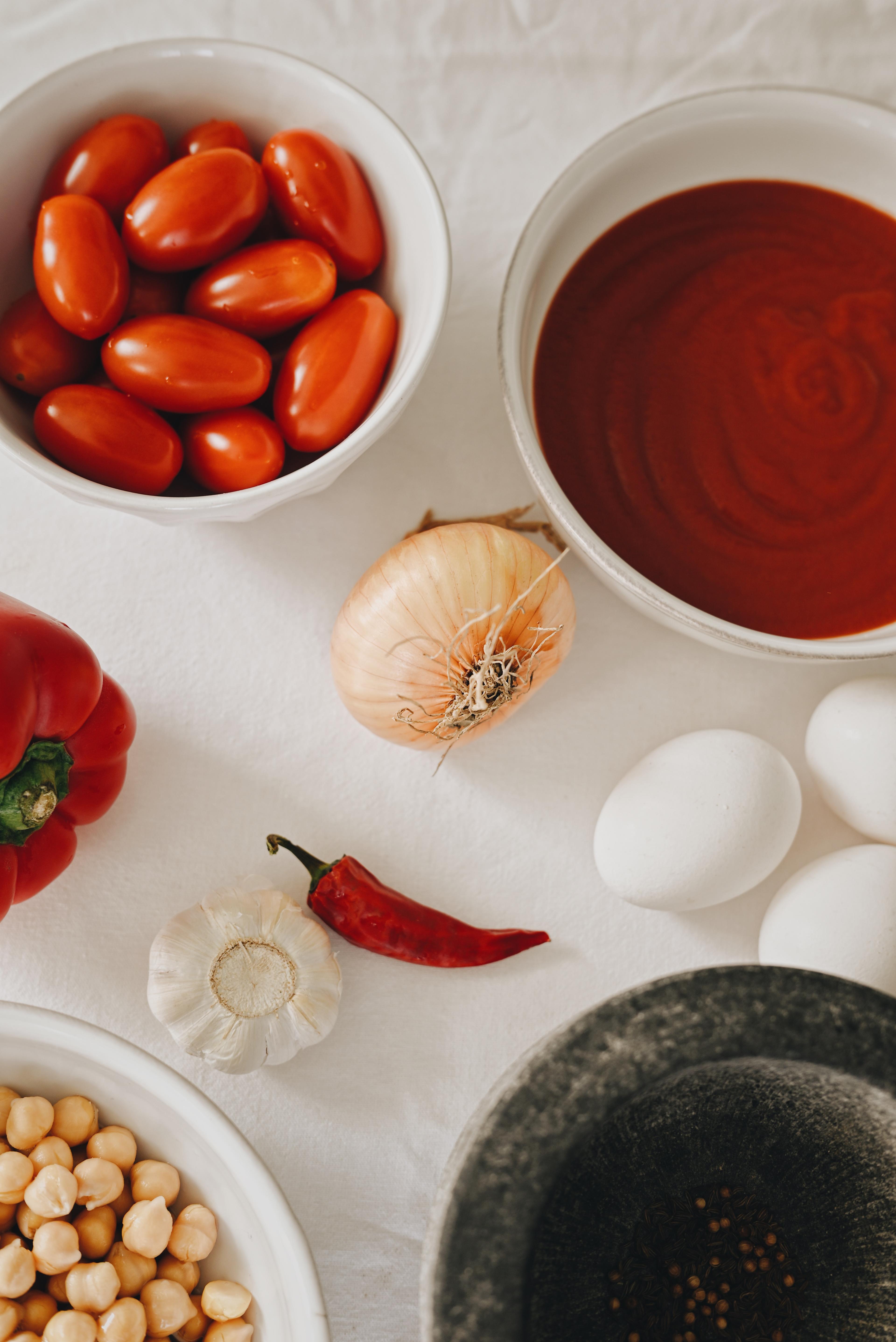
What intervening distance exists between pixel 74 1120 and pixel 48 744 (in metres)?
0.30

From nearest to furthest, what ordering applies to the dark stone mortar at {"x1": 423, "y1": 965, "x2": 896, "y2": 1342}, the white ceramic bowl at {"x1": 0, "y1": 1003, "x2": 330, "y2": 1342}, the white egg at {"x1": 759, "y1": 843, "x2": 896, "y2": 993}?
the dark stone mortar at {"x1": 423, "y1": 965, "x2": 896, "y2": 1342} → the white ceramic bowl at {"x1": 0, "y1": 1003, "x2": 330, "y2": 1342} → the white egg at {"x1": 759, "y1": 843, "x2": 896, "y2": 993}

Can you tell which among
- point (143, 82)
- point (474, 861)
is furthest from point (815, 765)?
point (143, 82)

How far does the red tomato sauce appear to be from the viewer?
2.85ft

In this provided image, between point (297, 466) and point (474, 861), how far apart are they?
1.27 feet

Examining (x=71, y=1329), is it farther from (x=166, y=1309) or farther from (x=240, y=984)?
(x=240, y=984)

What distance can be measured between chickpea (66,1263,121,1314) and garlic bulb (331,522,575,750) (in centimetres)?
46

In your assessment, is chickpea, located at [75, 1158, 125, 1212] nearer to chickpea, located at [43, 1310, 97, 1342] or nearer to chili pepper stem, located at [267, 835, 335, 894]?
chickpea, located at [43, 1310, 97, 1342]

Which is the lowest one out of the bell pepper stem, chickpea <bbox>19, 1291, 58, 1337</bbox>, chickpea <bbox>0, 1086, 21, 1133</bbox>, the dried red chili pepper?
chickpea <bbox>19, 1291, 58, 1337</bbox>

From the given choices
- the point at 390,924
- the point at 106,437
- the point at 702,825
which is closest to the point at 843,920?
the point at 702,825

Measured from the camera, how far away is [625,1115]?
707mm

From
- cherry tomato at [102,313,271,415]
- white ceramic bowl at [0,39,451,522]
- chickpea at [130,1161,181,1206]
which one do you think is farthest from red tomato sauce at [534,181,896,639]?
chickpea at [130,1161,181,1206]

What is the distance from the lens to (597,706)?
943mm

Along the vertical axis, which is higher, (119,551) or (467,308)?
(467,308)

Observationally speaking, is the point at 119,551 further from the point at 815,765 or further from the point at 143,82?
the point at 815,765
